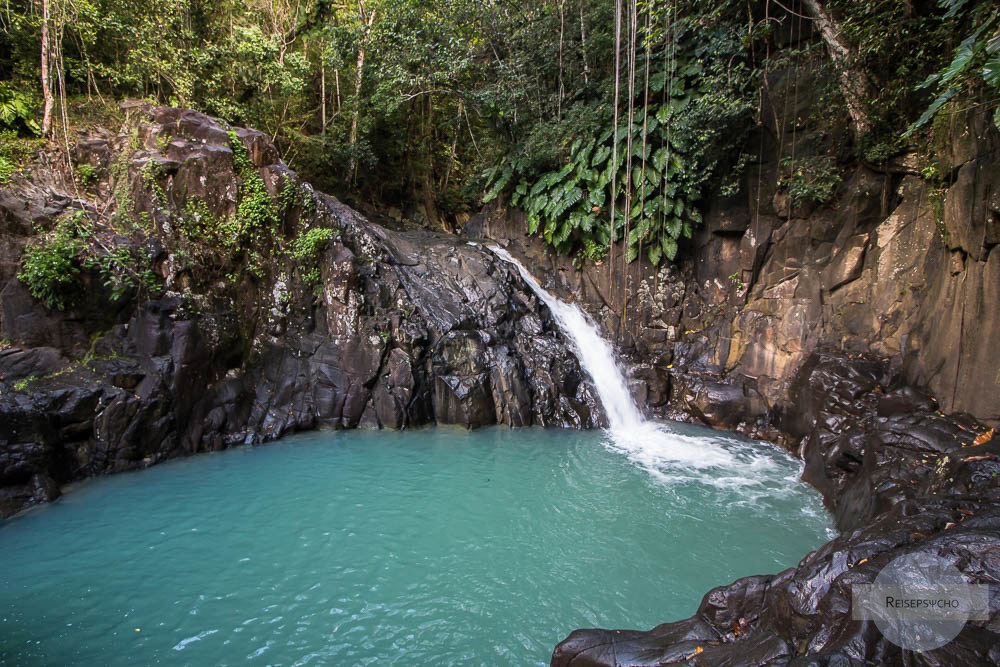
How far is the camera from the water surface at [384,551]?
382 cm

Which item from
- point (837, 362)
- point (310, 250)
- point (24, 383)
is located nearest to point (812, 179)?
point (837, 362)

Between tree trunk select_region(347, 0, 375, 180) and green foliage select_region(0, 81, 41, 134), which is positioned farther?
tree trunk select_region(347, 0, 375, 180)

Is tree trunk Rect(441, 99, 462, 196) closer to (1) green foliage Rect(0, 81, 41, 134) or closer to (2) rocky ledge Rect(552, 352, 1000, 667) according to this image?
(1) green foliage Rect(0, 81, 41, 134)

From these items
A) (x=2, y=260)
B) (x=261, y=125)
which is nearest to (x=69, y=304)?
(x=2, y=260)

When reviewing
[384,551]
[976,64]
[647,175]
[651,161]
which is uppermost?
[651,161]

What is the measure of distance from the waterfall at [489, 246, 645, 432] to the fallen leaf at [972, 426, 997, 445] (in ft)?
16.0

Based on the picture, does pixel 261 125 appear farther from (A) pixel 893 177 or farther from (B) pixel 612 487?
(A) pixel 893 177

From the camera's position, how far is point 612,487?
646 centimetres

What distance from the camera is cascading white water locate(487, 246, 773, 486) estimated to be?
6.99 meters

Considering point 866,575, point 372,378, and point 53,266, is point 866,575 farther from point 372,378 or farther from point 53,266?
point 53,266

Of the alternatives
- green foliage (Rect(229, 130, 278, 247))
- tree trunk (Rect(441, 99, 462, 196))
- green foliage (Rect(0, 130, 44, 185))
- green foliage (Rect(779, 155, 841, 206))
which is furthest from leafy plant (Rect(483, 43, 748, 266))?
green foliage (Rect(0, 130, 44, 185))

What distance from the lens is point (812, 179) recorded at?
316 inches

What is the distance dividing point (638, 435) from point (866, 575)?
19.9ft

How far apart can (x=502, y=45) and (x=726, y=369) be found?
902cm
